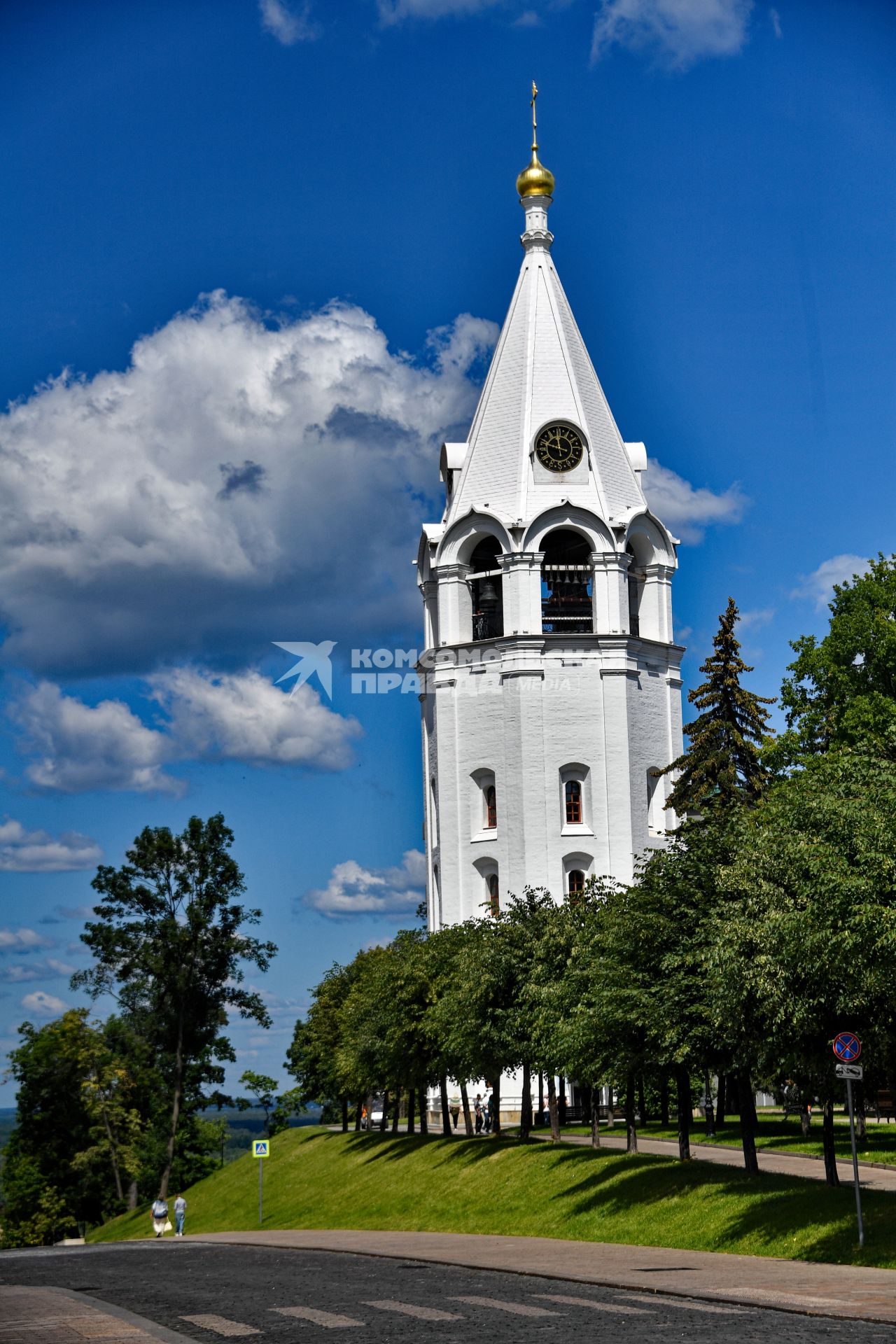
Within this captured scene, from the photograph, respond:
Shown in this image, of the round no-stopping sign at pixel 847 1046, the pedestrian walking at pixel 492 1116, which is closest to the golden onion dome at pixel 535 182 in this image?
the pedestrian walking at pixel 492 1116

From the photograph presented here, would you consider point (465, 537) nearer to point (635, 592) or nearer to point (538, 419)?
point (538, 419)

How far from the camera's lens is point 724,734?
5441 centimetres

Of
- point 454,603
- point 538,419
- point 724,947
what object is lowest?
point 724,947

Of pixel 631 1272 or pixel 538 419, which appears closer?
pixel 631 1272

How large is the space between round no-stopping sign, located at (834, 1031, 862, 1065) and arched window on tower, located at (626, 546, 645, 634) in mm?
49027

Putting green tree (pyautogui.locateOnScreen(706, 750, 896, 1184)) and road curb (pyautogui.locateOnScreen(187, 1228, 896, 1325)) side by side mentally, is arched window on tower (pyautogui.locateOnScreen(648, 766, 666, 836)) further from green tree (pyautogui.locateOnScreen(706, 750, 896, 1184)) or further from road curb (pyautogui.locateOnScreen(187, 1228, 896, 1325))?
green tree (pyautogui.locateOnScreen(706, 750, 896, 1184))

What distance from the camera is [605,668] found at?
226 ft

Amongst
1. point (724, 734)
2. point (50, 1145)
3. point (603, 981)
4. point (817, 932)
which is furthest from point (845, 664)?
point (50, 1145)

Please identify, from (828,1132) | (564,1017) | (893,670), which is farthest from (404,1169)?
(828,1132)

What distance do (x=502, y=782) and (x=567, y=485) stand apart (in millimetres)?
12948

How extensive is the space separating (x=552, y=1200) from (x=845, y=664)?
780 inches

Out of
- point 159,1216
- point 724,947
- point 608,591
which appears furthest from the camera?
point 608,591

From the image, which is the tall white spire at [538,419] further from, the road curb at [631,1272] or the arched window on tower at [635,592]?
the road curb at [631,1272]

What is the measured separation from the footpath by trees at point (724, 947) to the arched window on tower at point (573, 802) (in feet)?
41.4
